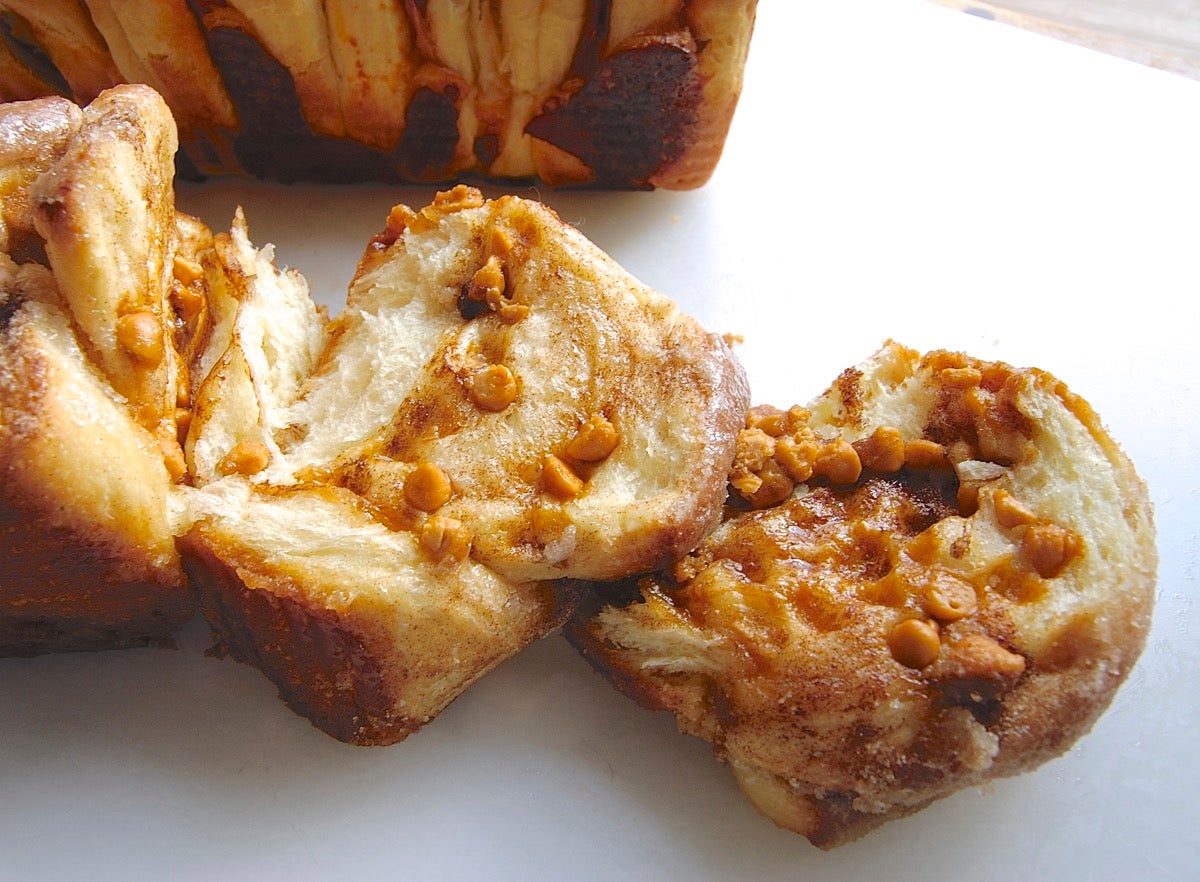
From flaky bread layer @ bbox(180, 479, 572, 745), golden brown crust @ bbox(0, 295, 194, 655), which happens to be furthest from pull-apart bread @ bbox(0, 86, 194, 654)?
flaky bread layer @ bbox(180, 479, 572, 745)

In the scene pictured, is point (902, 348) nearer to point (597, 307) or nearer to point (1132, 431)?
point (597, 307)

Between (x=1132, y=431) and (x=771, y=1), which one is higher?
(x=771, y=1)

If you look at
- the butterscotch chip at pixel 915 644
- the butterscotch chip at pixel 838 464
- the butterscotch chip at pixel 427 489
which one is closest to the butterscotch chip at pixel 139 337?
the butterscotch chip at pixel 427 489

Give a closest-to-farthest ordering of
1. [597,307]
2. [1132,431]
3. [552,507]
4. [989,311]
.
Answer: [552,507]
[597,307]
[1132,431]
[989,311]

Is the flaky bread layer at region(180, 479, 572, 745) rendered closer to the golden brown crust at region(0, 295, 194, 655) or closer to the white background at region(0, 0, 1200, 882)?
the golden brown crust at region(0, 295, 194, 655)

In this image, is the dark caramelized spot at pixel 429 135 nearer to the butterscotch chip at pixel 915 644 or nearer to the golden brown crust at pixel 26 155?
the golden brown crust at pixel 26 155

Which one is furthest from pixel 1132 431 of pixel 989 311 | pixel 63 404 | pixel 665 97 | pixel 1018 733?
pixel 63 404
